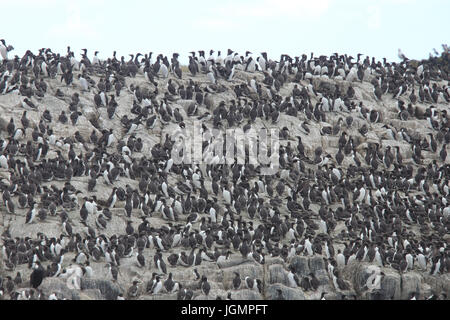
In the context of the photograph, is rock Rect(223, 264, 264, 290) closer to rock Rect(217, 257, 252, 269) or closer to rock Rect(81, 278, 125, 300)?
rock Rect(217, 257, 252, 269)

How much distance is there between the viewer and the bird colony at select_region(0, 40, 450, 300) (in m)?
26.4

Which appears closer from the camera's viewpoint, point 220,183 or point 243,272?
point 243,272

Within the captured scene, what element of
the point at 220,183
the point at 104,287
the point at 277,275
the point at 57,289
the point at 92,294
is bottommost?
the point at 92,294

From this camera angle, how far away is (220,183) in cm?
3262

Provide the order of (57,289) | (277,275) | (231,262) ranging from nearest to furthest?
1. (57,289)
2. (277,275)
3. (231,262)

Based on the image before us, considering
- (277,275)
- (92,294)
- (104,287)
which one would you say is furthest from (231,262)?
(92,294)

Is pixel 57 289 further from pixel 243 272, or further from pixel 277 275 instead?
pixel 277 275

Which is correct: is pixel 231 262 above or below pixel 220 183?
below

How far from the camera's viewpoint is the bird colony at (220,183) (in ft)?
86.5

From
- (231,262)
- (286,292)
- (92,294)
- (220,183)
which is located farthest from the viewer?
(220,183)

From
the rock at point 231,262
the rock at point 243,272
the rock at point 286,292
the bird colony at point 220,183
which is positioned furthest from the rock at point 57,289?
the rock at point 286,292

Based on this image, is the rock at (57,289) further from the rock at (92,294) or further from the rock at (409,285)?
the rock at (409,285)

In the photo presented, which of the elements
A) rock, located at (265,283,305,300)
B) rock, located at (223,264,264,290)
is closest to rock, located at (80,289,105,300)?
rock, located at (223,264,264,290)

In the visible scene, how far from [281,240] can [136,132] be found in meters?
9.71
